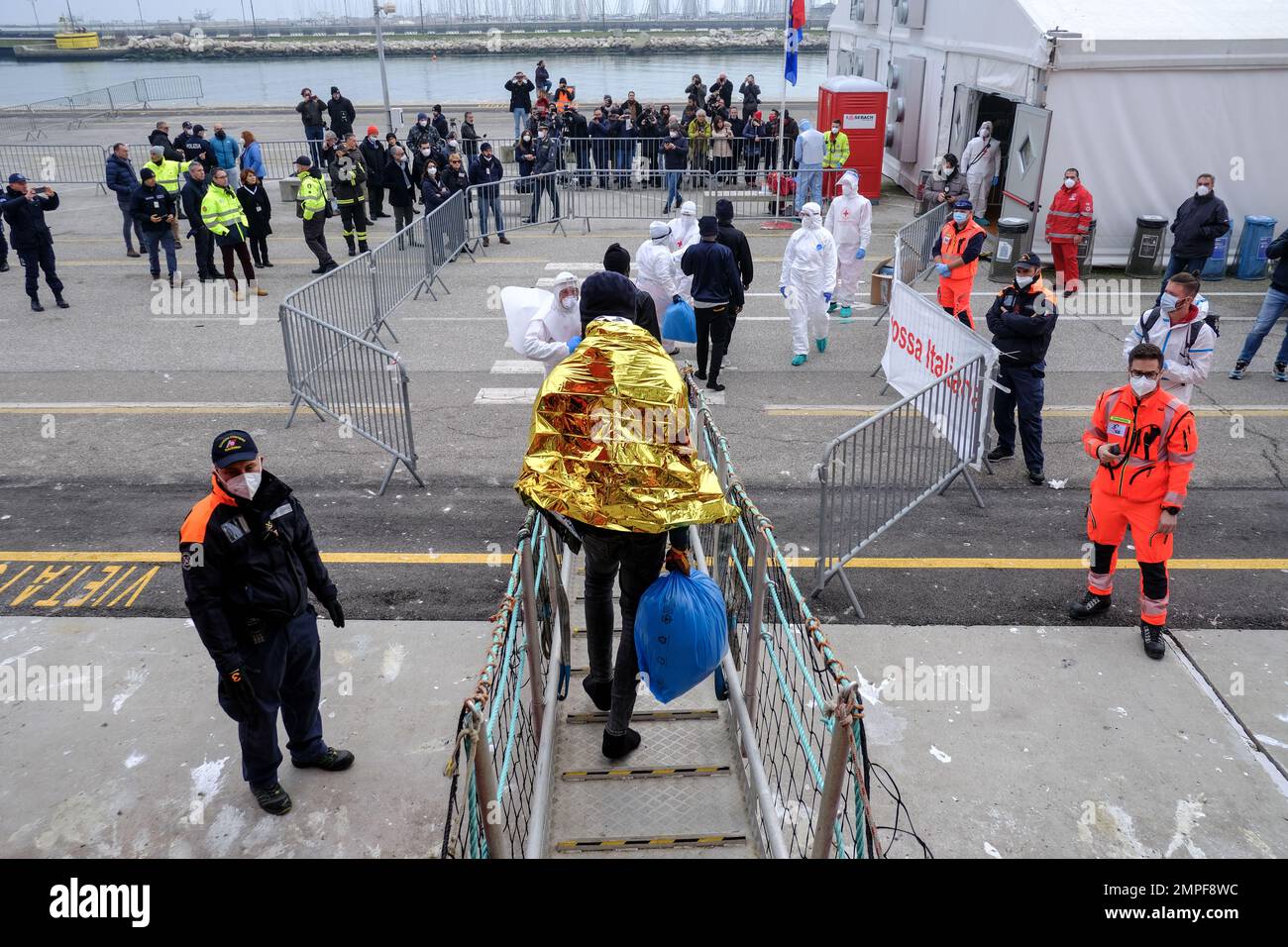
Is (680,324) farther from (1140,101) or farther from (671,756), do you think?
(1140,101)

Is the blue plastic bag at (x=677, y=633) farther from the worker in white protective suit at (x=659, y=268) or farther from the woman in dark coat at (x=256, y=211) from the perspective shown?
the woman in dark coat at (x=256, y=211)

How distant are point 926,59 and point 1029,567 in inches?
655

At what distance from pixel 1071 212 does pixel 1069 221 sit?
0.14 meters

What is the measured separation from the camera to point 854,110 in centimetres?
2072

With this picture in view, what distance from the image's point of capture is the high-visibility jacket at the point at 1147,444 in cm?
580

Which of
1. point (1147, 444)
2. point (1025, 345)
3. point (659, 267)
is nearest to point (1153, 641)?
point (1147, 444)

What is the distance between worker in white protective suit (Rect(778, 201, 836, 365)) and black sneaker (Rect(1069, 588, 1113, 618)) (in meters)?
5.69

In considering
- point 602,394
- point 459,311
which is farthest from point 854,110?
point 602,394

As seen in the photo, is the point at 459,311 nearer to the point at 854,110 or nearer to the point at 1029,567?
the point at 1029,567

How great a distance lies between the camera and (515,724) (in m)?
3.88

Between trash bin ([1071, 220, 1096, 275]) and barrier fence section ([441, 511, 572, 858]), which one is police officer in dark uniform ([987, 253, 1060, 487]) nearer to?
barrier fence section ([441, 511, 572, 858])

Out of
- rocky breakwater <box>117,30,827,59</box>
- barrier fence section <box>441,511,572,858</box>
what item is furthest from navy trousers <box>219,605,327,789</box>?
rocky breakwater <box>117,30,827,59</box>

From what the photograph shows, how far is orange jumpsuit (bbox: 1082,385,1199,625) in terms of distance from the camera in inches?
229
